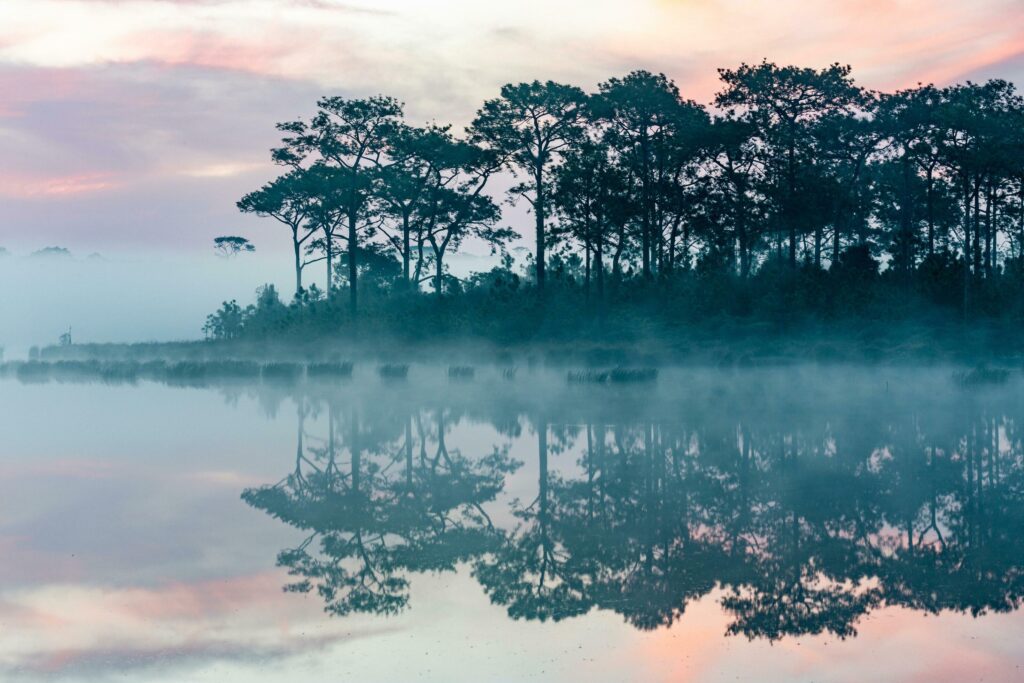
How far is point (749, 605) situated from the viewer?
468 inches

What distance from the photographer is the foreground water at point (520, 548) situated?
10.3m

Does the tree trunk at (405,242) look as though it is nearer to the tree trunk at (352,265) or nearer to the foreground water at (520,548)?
the tree trunk at (352,265)

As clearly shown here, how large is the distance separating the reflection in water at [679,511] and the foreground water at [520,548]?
65mm

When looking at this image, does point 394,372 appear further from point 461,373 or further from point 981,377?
point 981,377

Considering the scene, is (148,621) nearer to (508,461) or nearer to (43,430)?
(508,461)

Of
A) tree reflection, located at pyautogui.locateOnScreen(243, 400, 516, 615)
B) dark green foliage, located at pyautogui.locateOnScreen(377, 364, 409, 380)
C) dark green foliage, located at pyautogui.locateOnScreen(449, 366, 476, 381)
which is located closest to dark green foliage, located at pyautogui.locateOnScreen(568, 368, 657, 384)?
dark green foliage, located at pyautogui.locateOnScreen(449, 366, 476, 381)

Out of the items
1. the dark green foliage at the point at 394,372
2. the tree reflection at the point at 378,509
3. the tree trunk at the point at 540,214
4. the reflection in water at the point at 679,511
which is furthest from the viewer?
the tree trunk at the point at 540,214

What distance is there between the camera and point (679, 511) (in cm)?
1711

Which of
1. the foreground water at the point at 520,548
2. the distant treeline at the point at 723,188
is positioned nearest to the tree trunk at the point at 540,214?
the distant treeline at the point at 723,188

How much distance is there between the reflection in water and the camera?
12.4 m

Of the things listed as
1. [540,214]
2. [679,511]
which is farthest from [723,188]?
[679,511]

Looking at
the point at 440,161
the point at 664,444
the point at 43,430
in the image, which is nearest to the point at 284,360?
the point at 440,161

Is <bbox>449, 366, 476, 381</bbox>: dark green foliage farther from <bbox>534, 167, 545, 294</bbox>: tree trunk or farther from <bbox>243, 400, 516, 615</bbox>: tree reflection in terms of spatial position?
<bbox>243, 400, 516, 615</bbox>: tree reflection

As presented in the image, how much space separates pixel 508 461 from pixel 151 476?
7146mm
